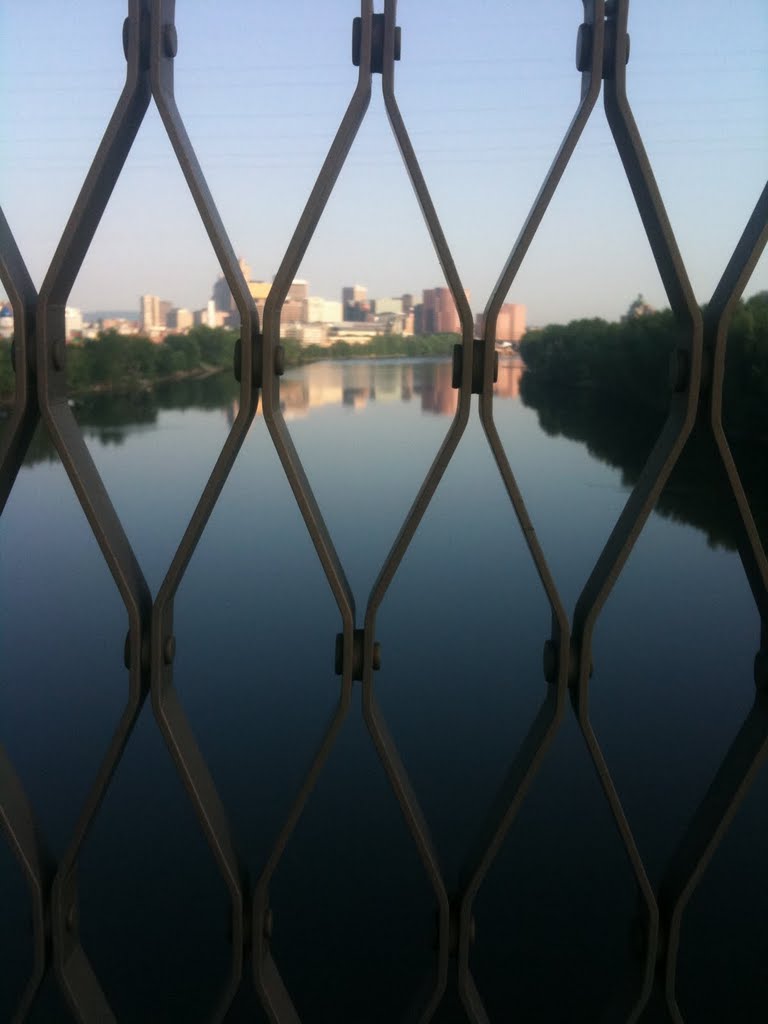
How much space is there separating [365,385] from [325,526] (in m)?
0.63

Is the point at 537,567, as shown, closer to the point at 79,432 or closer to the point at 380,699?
the point at 79,432

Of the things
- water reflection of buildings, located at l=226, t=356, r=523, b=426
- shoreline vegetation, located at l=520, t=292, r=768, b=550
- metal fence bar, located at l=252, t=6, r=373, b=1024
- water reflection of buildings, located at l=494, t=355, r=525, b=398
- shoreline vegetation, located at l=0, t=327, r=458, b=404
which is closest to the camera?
metal fence bar, located at l=252, t=6, r=373, b=1024

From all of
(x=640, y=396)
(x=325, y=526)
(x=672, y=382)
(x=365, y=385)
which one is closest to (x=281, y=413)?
(x=325, y=526)

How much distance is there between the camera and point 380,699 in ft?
6.46

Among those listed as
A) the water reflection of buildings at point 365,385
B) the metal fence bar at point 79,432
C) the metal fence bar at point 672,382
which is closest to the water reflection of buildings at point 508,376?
the water reflection of buildings at point 365,385

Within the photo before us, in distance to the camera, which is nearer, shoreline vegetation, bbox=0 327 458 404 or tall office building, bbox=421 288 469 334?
tall office building, bbox=421 288 469 334

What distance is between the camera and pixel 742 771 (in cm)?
113

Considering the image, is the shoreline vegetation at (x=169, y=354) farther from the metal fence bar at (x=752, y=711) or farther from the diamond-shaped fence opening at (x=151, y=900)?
the diamond-shaped fence opening at (x=151, y=900)

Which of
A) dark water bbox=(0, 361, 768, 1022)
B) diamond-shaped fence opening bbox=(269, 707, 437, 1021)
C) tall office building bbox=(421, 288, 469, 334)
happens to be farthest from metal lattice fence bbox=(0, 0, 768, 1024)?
diamond-shaped fence opening bbox=(269, 707, 437, 1021)

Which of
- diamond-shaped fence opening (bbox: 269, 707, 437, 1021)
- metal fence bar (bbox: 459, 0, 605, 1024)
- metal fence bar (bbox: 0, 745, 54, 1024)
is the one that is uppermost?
metal fence bar (bbox: 459, 0, 605, 1024)

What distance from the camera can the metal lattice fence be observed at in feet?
3.34

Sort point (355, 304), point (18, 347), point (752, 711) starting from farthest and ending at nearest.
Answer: point (355, 304), point (752, 711), point (18, 347)

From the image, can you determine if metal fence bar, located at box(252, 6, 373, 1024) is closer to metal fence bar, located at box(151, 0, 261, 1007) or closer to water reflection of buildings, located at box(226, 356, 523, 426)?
metal fence bar, located at box(151, 0, 261, 1007)

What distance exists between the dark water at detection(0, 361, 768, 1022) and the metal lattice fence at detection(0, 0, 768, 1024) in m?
0.29
